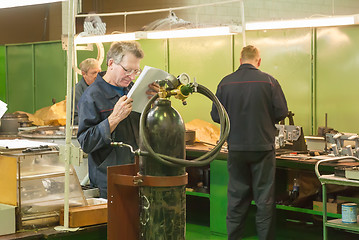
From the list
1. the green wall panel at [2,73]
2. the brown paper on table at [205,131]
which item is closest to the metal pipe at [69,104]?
the brown paper on table at [205,131]

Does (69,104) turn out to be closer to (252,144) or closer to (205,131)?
(252,144)

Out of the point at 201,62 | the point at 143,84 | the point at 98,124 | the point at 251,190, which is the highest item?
the point at 201,62

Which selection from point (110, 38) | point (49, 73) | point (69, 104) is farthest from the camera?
point (49, 73)

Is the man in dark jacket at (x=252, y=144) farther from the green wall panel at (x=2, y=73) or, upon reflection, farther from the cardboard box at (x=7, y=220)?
the green wall panel at (x=2, y=73)

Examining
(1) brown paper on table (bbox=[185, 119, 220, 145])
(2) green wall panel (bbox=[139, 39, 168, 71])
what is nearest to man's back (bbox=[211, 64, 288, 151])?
(1) brown paper on table (bbox=[185, 119, 220, 145])

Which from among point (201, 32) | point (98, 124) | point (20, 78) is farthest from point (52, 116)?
point (98, 124)

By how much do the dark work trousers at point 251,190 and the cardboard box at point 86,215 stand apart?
2148 mm

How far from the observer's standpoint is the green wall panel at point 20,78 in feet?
31.4

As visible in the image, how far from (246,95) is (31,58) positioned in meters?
5.66

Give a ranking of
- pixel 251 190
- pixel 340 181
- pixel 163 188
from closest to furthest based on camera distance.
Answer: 1. pixel 163 188
2. pixel 340 181
3. pixel 251 190

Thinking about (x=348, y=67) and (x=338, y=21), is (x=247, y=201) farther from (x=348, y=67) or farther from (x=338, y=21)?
(x=348, y=67)

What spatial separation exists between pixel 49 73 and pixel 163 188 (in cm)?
752

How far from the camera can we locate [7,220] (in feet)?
8.39

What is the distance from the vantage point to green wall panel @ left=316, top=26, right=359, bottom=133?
602 centimetres
